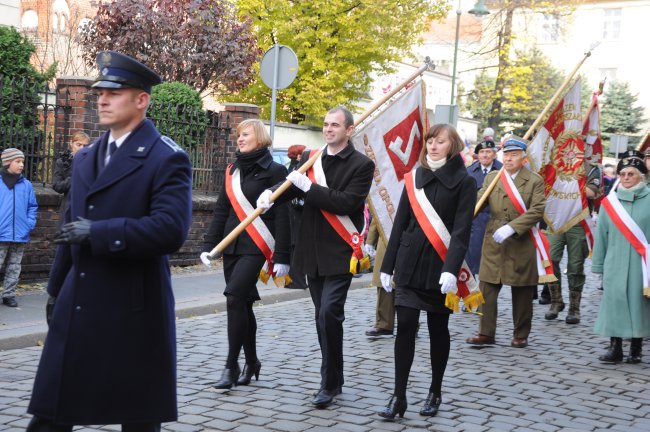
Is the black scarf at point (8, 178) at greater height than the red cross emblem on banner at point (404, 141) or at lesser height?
lesser

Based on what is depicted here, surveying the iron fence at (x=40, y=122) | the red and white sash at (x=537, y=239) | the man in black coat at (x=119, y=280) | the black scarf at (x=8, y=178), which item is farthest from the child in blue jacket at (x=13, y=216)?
the man in black coat at (x=119, y=280)

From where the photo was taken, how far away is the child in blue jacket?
9.72 metres

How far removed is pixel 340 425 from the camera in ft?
19.3

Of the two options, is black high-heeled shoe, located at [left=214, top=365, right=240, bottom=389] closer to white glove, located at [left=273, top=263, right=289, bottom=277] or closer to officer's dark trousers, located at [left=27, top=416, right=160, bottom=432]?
white glove, located at [left=273, top=263, right=289, bottom=277]

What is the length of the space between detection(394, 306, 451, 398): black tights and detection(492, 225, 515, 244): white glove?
2884mm

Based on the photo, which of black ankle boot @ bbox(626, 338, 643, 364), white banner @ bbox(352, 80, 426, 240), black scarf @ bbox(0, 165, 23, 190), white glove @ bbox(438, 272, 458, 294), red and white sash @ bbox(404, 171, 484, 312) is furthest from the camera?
black scarf @ bbox(0, 165, 23, 190)

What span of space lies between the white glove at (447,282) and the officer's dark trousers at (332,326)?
0.80 m

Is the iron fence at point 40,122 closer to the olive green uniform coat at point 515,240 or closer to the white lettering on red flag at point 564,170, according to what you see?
the olive green uniform coat at point 515,240

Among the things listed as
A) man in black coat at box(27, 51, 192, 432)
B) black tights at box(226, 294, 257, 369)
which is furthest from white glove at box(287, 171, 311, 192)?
man in black coat at box(27, 51, 192, 432)

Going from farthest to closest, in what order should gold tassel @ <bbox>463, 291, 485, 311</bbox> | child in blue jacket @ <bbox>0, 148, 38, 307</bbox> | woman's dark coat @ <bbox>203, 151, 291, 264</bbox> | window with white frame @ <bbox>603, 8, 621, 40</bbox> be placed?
window with white frame @ <bbox>603, 8, 621, 40</bbox>, child in blue jacket @ <bbox>0, 148, 38, 307</bbox>, woman's dark coat @ <bbox>203, 151, 291, 264</bbox>, gold tassel @ <bbox>463, 291, 485, 311</bbox>

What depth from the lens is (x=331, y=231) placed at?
6.63 meters

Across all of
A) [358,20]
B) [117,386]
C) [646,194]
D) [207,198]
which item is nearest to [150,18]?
[207,198]

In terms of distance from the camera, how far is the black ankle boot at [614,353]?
860 centimetres

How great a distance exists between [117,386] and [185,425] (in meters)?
2.15
